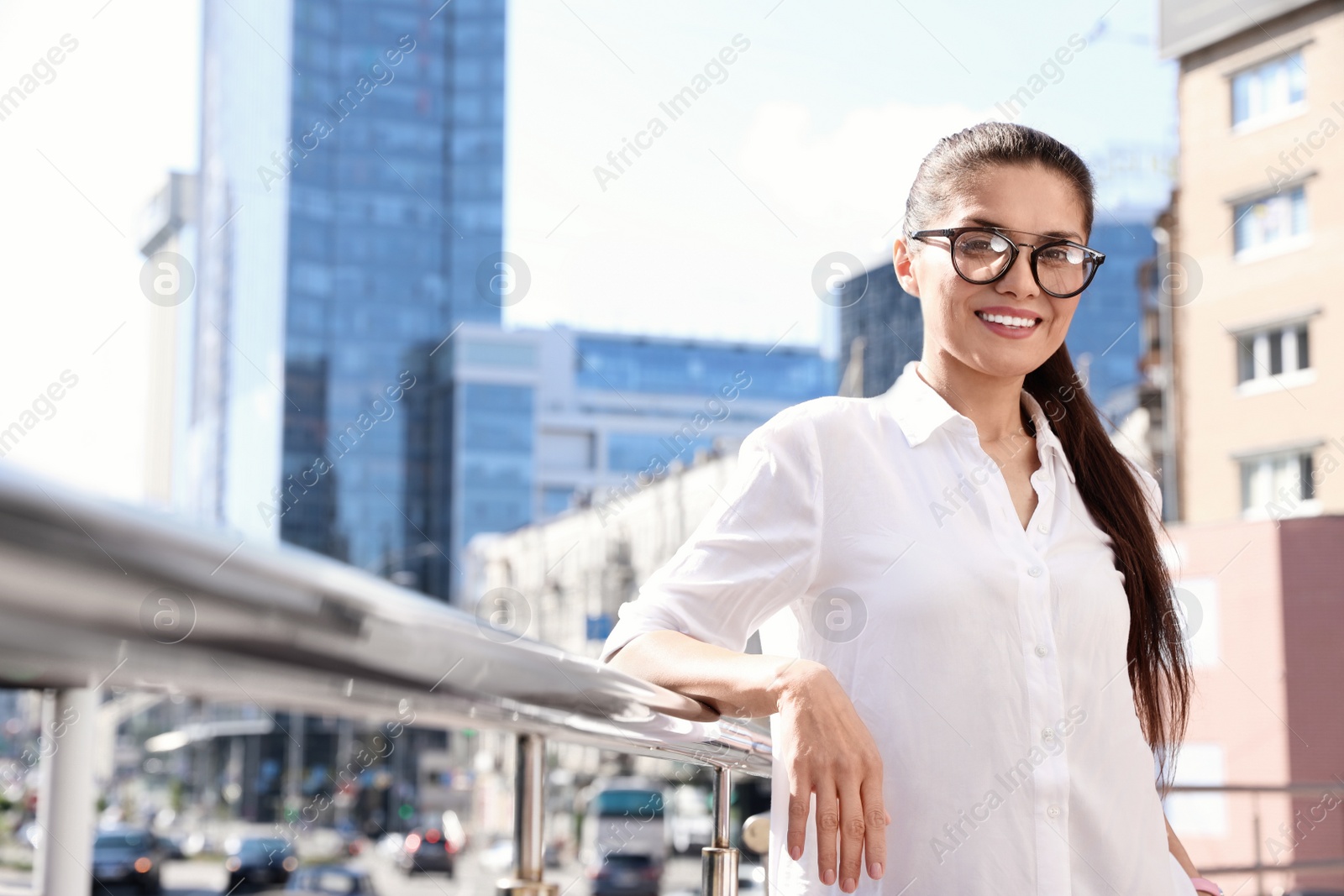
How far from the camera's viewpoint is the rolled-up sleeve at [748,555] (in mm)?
1477

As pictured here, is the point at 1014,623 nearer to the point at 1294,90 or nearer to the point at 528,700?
the point at 528,700

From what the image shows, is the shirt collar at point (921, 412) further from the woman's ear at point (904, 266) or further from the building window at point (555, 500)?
the building window at point (555, 500)

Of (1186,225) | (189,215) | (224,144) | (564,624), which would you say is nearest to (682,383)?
(224,144)

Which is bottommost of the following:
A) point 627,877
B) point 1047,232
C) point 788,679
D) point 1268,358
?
point 627,877

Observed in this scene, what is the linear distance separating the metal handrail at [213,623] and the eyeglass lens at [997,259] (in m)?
1.03

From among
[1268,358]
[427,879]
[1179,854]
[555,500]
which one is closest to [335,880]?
[427,879]

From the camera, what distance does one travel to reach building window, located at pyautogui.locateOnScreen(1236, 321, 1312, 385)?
2069 cm

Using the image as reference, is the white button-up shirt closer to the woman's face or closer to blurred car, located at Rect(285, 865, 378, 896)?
the woman's face

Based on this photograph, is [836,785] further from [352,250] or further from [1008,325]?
[352,250]

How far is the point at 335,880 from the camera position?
89.5 feet

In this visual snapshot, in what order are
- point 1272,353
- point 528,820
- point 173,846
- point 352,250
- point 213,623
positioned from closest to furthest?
point 213,623 → point 528,820 → point 1272,353 → point 173,846 → point 352,250

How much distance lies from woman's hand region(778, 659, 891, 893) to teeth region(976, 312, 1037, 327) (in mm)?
657

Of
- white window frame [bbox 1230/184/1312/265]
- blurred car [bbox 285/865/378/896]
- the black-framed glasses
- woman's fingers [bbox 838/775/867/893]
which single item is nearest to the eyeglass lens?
the black-framed glasses

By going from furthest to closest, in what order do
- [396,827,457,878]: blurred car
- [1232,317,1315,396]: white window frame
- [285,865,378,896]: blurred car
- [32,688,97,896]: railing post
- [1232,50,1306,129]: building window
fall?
Answer: [396,827,457,878]: blurred car, [285,865,378,896]: blurred car, [1232,50,1306,129]: building window, [1232,317,1315,396]: white window frame, [32,688,97,896]: railing post
